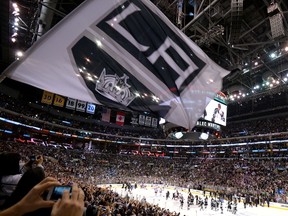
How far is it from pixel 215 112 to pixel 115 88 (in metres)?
12.3

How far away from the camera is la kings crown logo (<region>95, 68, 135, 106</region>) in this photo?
341 cm

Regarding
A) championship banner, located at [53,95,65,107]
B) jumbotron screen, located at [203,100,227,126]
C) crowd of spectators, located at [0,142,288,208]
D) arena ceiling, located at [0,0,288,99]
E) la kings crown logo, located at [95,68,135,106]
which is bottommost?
crowd of spectators, located at [0,142,288,208]

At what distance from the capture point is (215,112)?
14.7 m

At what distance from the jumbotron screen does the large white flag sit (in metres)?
9.08

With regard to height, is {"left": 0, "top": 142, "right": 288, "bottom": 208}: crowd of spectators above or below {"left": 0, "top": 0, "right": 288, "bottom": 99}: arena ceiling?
below

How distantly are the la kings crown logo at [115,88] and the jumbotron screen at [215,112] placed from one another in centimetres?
1068

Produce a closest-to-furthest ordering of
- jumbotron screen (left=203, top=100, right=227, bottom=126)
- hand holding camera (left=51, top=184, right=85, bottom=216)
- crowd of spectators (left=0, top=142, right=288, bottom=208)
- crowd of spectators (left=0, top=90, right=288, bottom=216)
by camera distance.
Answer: hand holding camera (left=51, top=184, right=85, bottom=216) < jumbotron screen (left=203, top=100, right=227, bottom=126) < crowd of spectators (left=0, top=142, right=288, bottom=208) < crowd of spectators (left=0, top=90, right=288, bottom=216)

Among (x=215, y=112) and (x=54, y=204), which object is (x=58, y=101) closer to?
(x=215, y=112)

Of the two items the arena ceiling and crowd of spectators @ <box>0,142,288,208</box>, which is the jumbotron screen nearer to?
the arena ceiling

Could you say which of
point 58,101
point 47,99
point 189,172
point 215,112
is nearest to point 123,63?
point 215,112

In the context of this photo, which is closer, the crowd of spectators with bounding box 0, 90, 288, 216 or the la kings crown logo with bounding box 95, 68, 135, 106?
the la kings crown logo with bounding box 95, 68, 135, 106

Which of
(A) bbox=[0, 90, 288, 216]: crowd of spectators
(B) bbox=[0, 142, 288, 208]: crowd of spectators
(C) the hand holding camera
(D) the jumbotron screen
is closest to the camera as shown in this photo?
(C) the hand holding camera

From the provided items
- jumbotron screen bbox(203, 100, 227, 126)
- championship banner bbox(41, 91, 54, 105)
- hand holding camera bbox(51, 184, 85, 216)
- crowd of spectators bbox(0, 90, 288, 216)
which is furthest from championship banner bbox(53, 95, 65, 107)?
hand holding camera bbox(51, 184, 85, 216)

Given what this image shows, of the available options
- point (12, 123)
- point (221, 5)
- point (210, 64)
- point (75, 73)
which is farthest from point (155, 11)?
point (12, 123)
